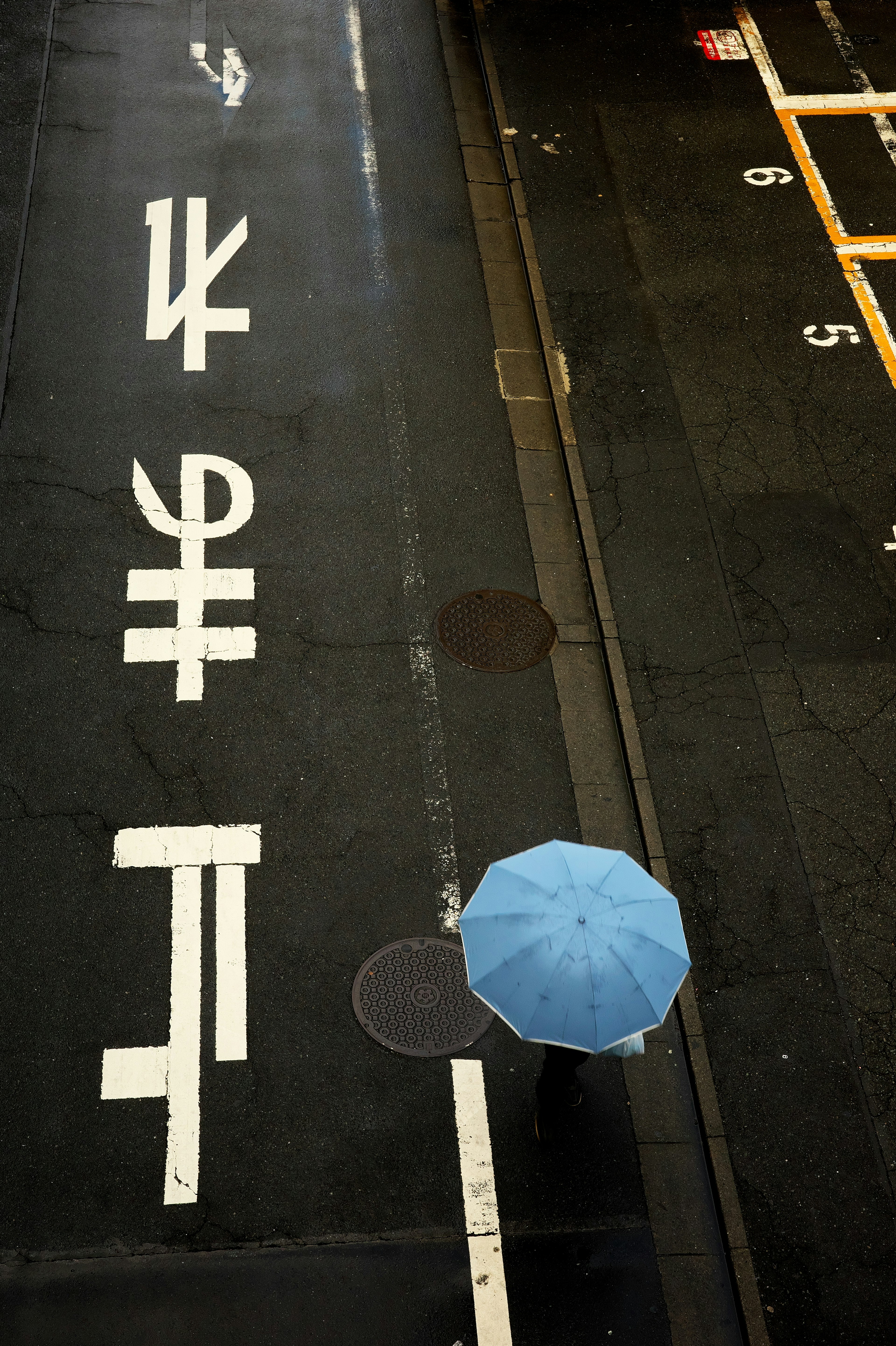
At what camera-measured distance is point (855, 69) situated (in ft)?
48.6

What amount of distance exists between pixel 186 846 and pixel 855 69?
1274 cm

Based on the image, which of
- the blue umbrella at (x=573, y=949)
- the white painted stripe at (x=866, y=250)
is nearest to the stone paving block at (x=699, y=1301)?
the blue umbrella at (x=573, y=949)

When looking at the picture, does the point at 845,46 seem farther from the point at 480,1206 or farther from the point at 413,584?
the point at 480,1206

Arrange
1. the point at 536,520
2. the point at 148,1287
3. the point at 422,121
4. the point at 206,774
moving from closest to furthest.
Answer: the point at 148,1287 → the point at 206,774 → the point at 536,520 → the point at 422,121

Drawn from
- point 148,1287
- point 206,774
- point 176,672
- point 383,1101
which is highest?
point 176,672

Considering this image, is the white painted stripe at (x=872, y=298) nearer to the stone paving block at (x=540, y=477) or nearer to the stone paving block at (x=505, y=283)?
the stone paving block at (x=505, y=283)

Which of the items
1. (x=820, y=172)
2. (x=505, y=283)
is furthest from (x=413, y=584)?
(x=820, y=172)

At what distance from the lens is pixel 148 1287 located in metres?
6.57

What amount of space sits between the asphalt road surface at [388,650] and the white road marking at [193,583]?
0.05m

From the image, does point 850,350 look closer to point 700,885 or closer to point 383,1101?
point 700,885

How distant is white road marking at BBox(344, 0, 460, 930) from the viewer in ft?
27.2

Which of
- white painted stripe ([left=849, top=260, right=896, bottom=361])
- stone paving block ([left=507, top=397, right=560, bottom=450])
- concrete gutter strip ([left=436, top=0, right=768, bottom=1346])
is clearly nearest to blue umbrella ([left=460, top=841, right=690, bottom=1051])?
concrete gutter strip ([left=436, top=0, right=768, bottom=1346])

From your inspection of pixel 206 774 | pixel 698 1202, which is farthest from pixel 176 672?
pixel 698 1202

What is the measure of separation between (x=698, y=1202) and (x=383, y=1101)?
6.31 ft
